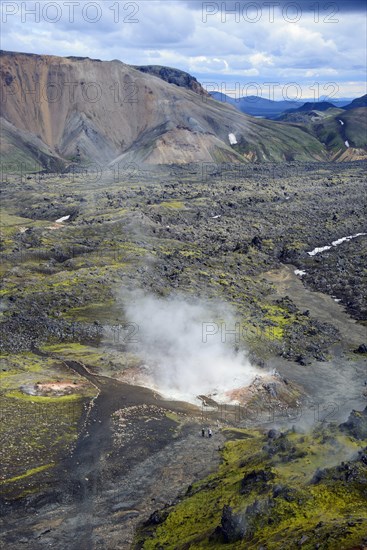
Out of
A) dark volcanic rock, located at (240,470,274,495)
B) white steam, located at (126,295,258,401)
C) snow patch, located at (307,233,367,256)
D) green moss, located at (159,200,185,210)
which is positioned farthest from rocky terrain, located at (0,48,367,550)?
green moss, located at (159,200,185,210)

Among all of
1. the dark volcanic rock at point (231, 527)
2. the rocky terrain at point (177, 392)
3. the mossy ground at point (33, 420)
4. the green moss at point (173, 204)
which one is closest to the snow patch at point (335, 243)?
the rocky terrain at point (177, 392)

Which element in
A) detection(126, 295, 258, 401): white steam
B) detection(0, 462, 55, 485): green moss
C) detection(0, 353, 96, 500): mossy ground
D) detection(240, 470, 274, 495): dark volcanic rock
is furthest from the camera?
detection(126, 295, 258, 401): white steam

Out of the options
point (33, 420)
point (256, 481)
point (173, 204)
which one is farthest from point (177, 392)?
point (173, 204)

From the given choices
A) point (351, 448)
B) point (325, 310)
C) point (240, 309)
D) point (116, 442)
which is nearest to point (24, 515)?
point (116, 442)

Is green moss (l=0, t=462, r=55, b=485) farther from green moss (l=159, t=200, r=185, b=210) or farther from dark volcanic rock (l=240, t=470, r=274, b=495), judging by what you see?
green moss (l=159, t=200, r=185, b=210)

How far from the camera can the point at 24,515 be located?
50250 mm

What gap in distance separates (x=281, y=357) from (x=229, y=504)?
43.8m

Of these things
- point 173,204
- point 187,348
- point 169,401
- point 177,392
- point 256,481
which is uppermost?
point 173,204

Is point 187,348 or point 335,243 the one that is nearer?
point 187,348

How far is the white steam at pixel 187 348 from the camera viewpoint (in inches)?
2990

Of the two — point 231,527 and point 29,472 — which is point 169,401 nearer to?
point 29,472

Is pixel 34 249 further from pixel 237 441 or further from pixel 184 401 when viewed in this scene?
pixel 237 441

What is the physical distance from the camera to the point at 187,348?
84188 mm

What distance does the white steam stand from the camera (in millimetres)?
75938
